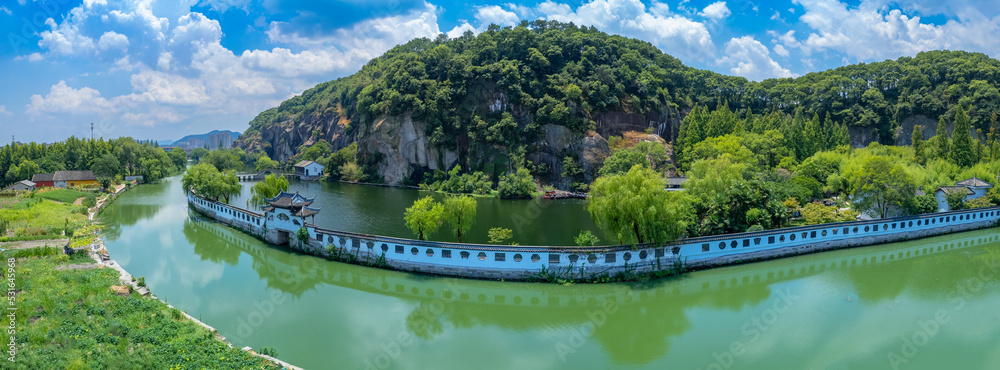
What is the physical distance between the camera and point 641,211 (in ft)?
64.2

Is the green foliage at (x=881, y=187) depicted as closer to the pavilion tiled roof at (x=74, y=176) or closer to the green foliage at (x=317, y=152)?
the pavilion tiled roof at (x=74, y=176)

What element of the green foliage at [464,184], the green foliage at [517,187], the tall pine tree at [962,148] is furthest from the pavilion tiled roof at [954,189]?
the green foliage at [464,184]

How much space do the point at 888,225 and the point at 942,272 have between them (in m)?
4.49

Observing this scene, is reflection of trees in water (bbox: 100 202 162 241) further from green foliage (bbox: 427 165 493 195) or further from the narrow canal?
green foliage (bbox: 427 165 493 195)

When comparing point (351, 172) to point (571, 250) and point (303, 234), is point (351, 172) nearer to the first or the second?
point (303, 234)

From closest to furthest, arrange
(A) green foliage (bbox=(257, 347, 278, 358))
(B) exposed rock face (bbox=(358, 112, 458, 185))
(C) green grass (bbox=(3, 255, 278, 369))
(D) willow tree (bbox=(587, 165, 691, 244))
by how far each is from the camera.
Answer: (C) green grass (bbox=(3, 255, 278, 369)), (A) green foliage (bbox=(257, 347, 278, 358)), (D) willow tree (bbox=(587, 165, 691, 244)), (B) exposed rock face (bbox=(358, 112, 458, 185))

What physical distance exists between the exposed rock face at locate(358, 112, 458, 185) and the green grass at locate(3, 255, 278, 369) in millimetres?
45713

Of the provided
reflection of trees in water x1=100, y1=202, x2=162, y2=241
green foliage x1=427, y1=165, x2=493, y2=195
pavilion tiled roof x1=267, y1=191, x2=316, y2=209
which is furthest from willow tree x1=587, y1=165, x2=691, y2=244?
green foliage x1=427, y1=165, x2=493, y2=195

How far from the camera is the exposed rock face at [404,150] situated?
202ft

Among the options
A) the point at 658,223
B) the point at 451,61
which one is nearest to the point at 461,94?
the point at 451,61

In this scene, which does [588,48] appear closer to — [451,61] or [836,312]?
[451,61]

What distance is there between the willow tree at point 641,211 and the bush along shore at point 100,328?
13.1 metres

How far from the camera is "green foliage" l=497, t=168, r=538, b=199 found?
163 feet

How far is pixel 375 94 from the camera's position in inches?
2628
